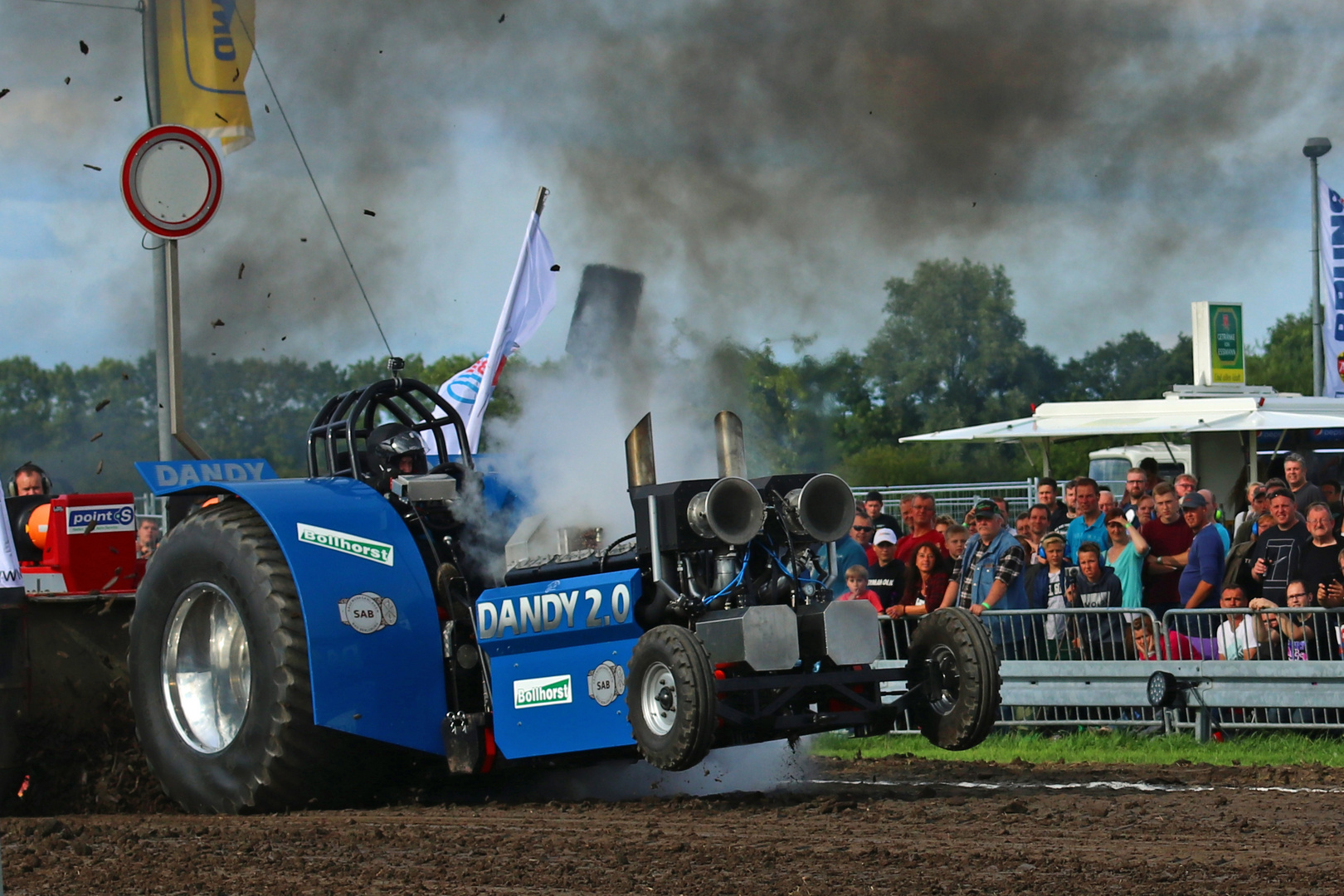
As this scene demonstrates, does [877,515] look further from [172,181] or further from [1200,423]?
[172,181]

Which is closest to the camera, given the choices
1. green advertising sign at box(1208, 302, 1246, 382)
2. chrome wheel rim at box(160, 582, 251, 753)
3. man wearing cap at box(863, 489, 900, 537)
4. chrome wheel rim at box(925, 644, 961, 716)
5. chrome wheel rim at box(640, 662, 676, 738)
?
chrome wheel rim at box(640, 662, 676, 738)

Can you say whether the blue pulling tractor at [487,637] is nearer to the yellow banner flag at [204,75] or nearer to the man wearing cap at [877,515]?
the yellow banner flag at [204,75]

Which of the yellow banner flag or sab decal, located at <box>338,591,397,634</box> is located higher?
the yellow banner flag

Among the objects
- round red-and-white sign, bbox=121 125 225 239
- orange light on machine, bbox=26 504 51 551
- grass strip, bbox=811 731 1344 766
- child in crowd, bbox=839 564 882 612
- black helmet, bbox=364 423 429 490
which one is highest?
round red-and-white sign, bbox=121 125 225 239

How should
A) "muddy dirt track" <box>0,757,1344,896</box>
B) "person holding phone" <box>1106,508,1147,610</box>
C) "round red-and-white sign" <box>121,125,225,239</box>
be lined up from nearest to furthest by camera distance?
1. "muddy dirt track" <box>0,757,1344,896</box>
2. "round red-and-white sign" <box>121,125,225,239</box>
3. "person holding phone" <box>1106,508,1147,610</box>

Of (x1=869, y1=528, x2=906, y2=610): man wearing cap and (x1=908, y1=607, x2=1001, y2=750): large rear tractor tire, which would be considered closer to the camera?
(x1=908, y1=607, x2=1001, y2=750): large rear tractor tire

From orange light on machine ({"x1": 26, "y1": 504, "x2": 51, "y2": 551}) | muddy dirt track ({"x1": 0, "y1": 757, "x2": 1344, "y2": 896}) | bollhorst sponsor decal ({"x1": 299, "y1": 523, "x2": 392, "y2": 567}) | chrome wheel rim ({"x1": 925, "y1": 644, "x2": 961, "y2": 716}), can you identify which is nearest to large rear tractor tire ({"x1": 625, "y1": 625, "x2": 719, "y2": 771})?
muddy dirt track ({"x1": 0, "y1": 757, "x2": 1344, "y2": 896})

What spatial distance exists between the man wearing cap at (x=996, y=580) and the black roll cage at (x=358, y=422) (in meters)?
4.45

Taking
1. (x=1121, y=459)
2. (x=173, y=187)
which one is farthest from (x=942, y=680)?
(x=1121, y=459)

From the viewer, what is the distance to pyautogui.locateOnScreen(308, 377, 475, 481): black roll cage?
24.8 ft

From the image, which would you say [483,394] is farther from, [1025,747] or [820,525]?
[1025,747]

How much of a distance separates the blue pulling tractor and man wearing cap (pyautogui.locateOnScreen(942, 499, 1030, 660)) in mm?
4177

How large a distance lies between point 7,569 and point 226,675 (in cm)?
113

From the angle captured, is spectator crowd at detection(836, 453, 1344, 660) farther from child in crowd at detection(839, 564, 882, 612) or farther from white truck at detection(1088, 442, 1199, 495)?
white truck at detection(1088, 442, 1199, 495)
